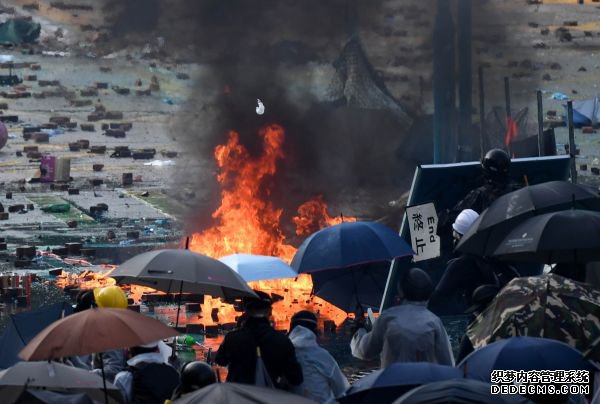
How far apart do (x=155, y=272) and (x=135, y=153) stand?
812 inches

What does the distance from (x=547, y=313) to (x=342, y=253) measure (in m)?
2.29

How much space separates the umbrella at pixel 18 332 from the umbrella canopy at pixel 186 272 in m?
0.66

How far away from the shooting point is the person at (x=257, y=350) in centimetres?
833

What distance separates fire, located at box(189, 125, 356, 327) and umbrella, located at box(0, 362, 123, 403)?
8412 mm

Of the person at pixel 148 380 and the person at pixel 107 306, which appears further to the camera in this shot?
the person at pixel 107 306

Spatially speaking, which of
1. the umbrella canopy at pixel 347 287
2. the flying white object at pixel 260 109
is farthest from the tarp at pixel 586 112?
the umbrella canopy at pixel 347 287

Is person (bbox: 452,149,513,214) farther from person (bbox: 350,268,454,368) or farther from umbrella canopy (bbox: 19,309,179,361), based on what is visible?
umbrella canopy (bbox: 19,309,179,361)

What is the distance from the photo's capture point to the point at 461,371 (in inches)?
301

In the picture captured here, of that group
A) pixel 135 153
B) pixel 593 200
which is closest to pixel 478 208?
pixel 593 200

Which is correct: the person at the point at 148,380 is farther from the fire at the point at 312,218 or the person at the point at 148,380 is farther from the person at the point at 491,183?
the fire at the point at 312,218

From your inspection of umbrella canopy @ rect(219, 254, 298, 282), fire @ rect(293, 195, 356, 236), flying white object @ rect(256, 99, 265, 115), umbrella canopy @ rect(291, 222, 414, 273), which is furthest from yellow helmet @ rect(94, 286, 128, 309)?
flying white object @ rect(256, 99, 265, 115)

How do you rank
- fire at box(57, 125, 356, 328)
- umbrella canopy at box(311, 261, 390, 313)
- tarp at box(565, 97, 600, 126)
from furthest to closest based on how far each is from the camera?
tarp at box(565, 97, 600, 126) → fire at box(57, 125, 356, 328) → umbrella canopy at box(311, 261, 390, 313)

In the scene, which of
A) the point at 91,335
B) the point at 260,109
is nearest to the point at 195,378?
the point at 91,335

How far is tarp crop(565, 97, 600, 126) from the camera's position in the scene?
30.6 m
